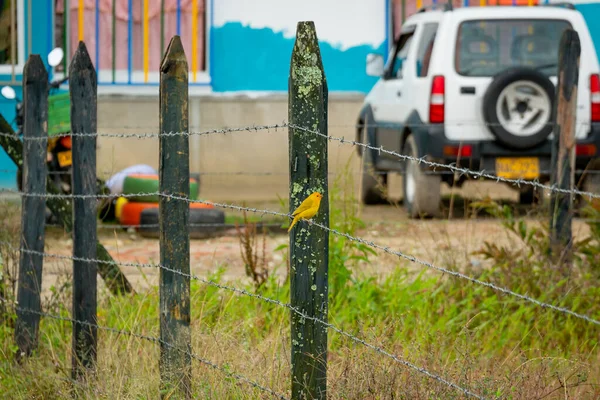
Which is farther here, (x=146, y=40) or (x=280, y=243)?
(x=146, y=40)

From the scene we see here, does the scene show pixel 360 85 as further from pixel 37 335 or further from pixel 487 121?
pixel 37 335

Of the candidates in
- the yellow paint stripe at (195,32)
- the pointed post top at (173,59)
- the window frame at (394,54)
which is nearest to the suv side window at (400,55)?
the window frame at (394,54)

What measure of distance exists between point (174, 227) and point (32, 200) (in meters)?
1.46

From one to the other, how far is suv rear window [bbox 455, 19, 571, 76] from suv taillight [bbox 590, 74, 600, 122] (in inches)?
14.8

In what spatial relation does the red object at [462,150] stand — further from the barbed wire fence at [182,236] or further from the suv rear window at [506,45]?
the barbed wire fence at [182,236]

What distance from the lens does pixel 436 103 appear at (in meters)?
11.2

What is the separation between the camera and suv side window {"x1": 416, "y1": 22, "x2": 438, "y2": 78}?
11.7 meters

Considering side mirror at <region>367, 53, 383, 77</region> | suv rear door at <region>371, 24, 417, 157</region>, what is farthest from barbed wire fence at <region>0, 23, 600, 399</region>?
side mirror at <region>367, 53, 383, 77</region>

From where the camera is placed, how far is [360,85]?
48.4 feet

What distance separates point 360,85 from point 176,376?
10.3m

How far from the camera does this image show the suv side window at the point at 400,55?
40.4ft

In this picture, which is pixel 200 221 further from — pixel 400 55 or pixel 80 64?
pixel 80 64

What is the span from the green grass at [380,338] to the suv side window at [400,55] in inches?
208

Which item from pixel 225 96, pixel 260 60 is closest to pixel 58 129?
pixel 225 96
